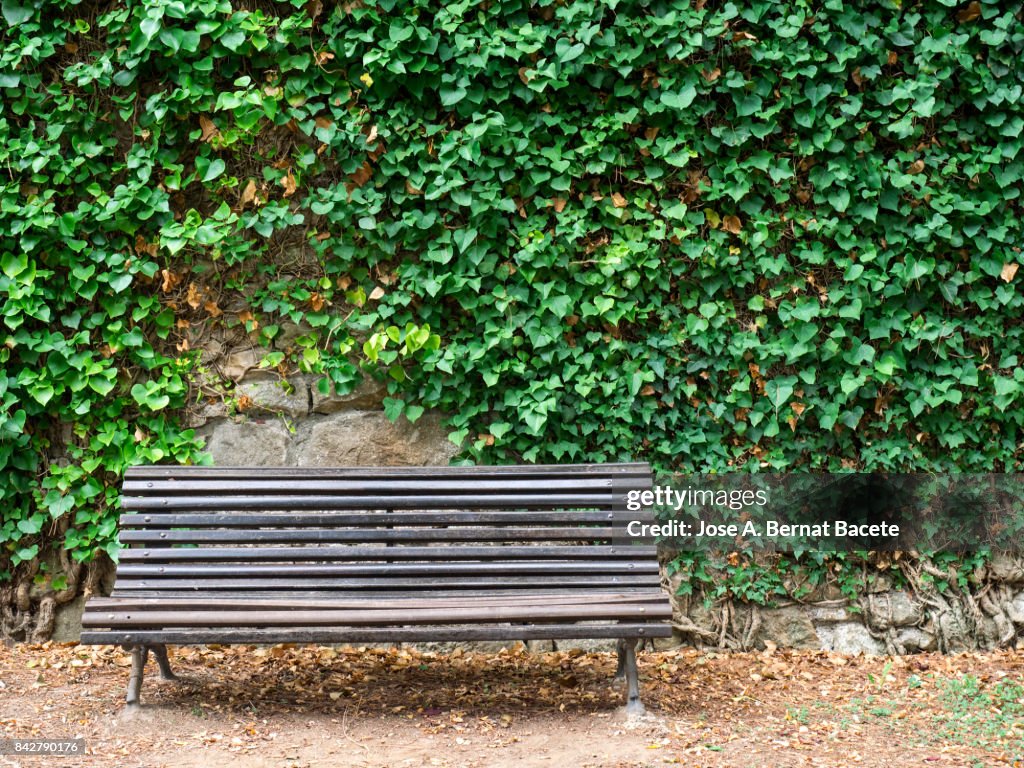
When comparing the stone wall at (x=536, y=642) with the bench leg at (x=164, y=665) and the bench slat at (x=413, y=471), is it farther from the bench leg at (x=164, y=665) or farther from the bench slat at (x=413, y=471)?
the bench leg at (x=164, y=665)

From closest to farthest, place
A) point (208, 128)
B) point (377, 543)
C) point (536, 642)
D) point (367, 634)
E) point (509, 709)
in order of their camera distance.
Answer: point (367, 634)
point (509, 709)
point (377, 543)
point (208, 128)
point (536, 642)

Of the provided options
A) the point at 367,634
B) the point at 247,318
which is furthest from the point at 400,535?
the point at 247,318

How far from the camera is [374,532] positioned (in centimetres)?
351

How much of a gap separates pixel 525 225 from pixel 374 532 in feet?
4.41

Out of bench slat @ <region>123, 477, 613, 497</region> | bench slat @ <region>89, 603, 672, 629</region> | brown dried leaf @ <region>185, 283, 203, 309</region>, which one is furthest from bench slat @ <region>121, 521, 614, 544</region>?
brown dried leaf @ <region>185, 283, 203, 309</region>

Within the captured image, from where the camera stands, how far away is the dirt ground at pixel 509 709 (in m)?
3.03

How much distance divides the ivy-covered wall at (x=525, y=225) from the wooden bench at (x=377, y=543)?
0.42 metres

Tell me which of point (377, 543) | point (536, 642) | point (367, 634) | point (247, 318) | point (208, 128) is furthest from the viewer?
point (536, 642)

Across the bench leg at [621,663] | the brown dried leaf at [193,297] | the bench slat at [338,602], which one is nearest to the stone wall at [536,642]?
the brown dried leaf at [193,297]

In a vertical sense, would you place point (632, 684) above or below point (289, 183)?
below

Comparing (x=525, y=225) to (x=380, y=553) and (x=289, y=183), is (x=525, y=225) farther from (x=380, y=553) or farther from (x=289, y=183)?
(x=380, y=553)

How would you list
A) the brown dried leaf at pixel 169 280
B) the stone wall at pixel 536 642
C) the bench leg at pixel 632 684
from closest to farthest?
the bench leg at pixel 632 684, the brown dried leaf at pixel 169 280, the stone wall at pixel 536 642

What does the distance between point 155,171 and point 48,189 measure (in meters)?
0.41

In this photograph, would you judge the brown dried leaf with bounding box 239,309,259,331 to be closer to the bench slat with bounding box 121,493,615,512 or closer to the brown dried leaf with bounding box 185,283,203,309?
the brown dried leaf with bounding box 185,283,203,309
